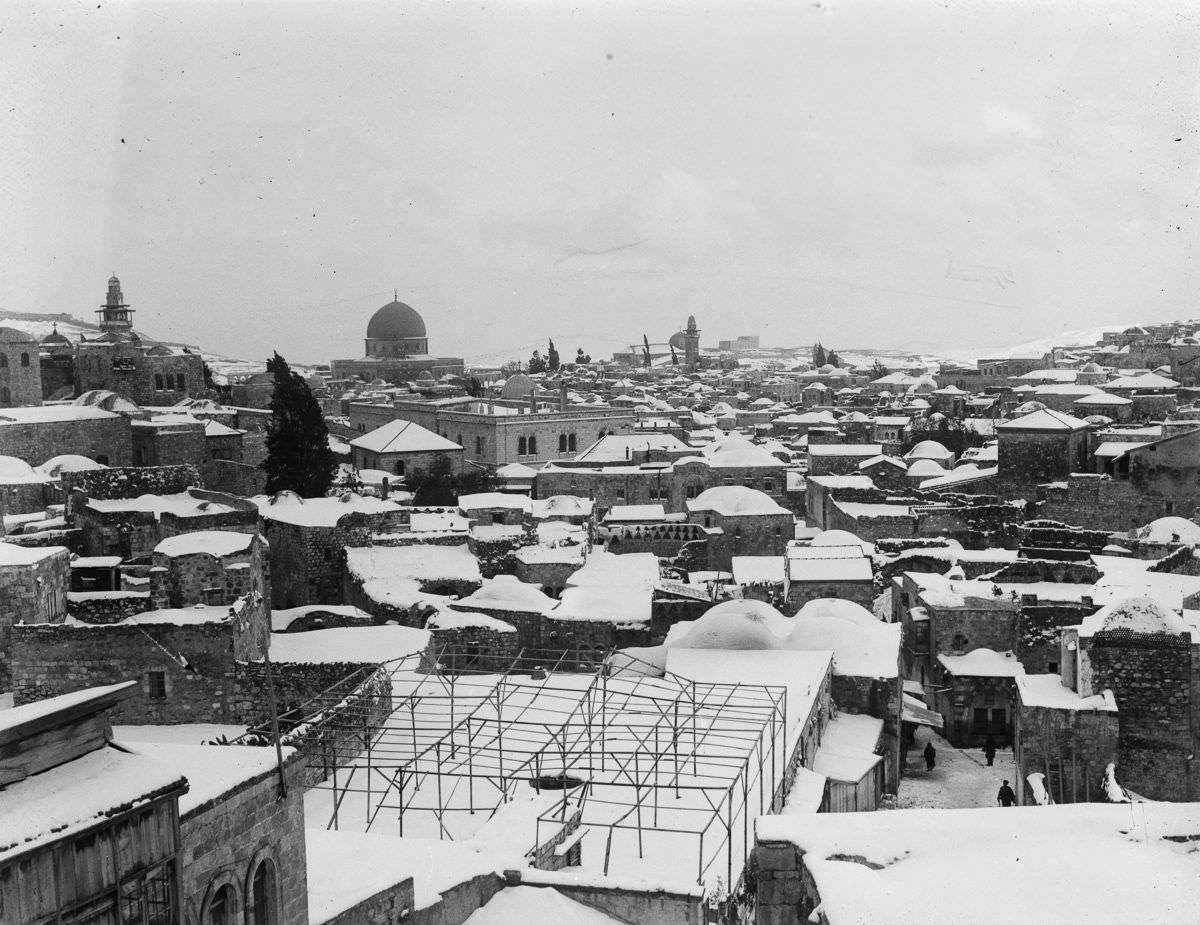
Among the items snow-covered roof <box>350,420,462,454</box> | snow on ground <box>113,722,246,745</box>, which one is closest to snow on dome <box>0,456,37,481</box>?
snow on ground <box>113,722,246,745</box>

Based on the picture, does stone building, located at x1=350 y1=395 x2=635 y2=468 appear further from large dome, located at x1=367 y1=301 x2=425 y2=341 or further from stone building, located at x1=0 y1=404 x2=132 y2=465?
large dome, located at x1=367 y1=301 x2=425 y2=341

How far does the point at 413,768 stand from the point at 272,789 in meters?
5.84

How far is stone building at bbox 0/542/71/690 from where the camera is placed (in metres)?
13.7

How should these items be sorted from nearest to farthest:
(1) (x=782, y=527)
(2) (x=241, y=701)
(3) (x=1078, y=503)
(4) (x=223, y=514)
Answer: (2) (x=241, y=701) → (4) (x=223, y=514) → (1) (x=782, y=527) → (3) (x=1078, y=503)

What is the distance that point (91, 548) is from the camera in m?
18.0

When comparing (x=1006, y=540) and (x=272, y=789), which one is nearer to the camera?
(x=272, y=789)

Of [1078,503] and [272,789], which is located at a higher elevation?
[272,789]

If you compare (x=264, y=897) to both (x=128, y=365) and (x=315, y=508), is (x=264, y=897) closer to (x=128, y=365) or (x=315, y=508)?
(x=315, y=508)

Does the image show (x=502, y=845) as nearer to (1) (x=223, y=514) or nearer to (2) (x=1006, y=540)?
(1) (x=223, y=514)

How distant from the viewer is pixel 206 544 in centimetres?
1496

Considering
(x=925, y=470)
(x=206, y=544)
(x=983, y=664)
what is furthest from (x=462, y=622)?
(x=925, y=470)

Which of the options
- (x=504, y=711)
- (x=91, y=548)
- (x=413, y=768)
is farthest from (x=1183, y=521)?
(x=91, y=548)

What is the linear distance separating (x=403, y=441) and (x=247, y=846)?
29.8 metres

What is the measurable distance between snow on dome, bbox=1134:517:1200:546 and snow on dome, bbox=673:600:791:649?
9.80 meters
